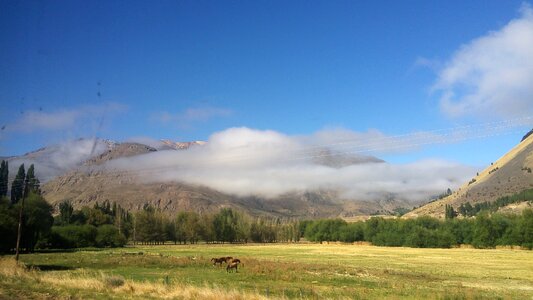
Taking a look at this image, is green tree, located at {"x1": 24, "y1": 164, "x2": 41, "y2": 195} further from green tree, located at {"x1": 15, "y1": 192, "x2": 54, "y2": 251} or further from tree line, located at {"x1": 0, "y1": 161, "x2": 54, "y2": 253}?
green tree, located at {"x1": 15, "y1": 192, "x2": 54, "y2": 251}

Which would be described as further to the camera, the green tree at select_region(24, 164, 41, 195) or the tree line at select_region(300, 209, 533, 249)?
the tree line at select_region(300, 209, 533, 249)

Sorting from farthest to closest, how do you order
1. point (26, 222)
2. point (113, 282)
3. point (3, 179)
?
1. point (3, 179)
2. point (26, 222)
3. point (113, 282)

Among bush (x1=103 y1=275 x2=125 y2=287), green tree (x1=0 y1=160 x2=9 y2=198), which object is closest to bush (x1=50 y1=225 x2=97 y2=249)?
green tree (x1=0 y1=160 x2=9 y2=198)

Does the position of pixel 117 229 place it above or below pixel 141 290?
below

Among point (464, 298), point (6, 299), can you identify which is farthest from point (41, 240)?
point (464, 298)

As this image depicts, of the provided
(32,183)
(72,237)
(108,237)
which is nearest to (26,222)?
(32,183)

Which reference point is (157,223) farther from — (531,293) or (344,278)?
(531,293)

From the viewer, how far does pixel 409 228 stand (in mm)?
186625

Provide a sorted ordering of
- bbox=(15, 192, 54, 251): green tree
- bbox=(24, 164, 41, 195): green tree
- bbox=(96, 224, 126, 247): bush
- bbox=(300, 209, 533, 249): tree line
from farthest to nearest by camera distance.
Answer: bbox=(300, 209, 533, 249): tree line, bbox=(96, 224, 126, 247): bush, bbox=(15, 192, 54, 251): green tree, bbox=(24, 164, 41, 195): green tree

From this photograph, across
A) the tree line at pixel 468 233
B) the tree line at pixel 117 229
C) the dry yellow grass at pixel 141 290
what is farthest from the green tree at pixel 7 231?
the tree line at pixel 468 233

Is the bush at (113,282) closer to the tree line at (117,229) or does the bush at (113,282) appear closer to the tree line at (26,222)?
the tree line at (26,222)

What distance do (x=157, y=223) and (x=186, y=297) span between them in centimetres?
18411

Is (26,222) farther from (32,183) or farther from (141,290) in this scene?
(141,290)

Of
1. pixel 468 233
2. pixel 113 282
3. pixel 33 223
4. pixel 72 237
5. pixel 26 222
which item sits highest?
pixel 26 222
